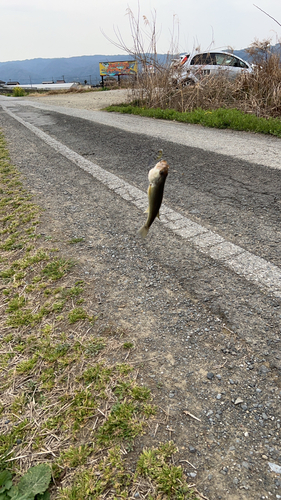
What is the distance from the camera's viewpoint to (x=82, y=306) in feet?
8.49

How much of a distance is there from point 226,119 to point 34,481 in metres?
8.89

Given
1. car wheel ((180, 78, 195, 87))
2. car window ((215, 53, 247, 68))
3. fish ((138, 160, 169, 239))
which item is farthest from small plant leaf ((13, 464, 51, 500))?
car window ((215, 53, 247, 68))

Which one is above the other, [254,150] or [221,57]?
[221,57]

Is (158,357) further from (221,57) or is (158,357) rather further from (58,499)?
(221,57)

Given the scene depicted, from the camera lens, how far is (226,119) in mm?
8766

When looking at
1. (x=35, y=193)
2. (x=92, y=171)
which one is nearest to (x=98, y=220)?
(x=35, y=193)

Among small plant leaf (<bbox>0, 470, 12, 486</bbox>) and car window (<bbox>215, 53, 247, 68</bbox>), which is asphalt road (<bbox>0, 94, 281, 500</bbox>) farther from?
car window (<bbox>215, 53, 247, 68</bbox>)

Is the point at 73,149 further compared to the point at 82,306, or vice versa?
the point at 73,149

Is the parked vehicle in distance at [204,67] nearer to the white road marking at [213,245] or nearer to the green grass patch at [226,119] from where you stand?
the green grass patch at [226,119]

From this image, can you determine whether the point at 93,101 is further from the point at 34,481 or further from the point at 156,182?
the point at 34,481

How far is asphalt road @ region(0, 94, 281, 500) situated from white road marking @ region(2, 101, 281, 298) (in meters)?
0.01

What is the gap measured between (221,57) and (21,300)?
12.9m

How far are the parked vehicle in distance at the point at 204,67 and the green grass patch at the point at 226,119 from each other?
132cm

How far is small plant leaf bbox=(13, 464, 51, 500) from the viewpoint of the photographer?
4.88 ft
